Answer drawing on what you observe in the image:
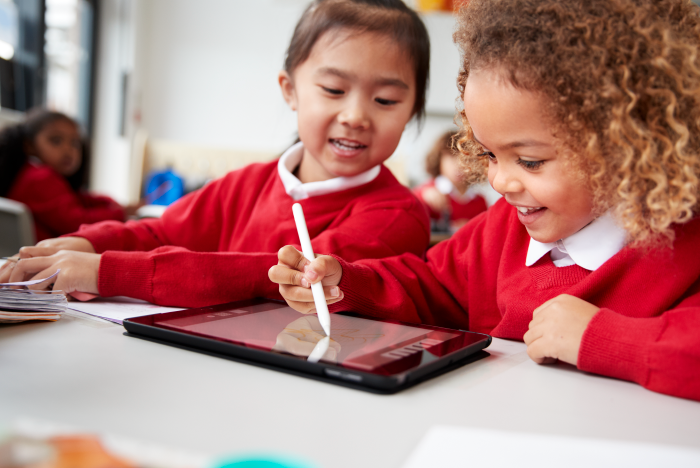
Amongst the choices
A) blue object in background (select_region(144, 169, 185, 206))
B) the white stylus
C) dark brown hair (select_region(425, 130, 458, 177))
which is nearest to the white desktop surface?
the white stylus

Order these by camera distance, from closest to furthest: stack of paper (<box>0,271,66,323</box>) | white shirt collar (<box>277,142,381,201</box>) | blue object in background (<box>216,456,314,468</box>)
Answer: blue object in background (<box>216,456,314,468</box>)
stack of paper (<box>0,271,66,323</box>)
white shirt collar (<box>277,142,381,201</box>)

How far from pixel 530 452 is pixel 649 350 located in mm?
218

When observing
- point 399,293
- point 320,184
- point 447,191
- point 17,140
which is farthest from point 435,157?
point 399,293

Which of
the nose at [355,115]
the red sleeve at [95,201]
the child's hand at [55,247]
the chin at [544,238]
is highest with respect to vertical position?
the nose at [355,115]

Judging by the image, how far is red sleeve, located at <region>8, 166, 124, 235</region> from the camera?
2.55 m

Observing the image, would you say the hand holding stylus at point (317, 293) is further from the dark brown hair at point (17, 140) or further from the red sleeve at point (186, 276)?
the dark brown hair at point (17, 140)

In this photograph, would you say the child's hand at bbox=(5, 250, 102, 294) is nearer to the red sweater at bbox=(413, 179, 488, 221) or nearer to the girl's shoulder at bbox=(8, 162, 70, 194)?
the girl's shoulder at bbox=(8, 162, 70, 194)

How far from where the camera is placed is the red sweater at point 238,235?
0.77 m

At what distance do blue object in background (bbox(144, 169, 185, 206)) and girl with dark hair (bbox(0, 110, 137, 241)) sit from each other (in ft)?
0.57

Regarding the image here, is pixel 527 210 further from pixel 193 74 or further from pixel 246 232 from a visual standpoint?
pixel 193 74

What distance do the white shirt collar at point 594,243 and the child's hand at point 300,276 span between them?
0.92 ft

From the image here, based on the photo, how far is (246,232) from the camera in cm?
107

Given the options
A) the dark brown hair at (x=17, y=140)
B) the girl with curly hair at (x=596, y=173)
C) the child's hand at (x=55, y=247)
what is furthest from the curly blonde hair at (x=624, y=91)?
the dark brown hair at (x=17, y=140)

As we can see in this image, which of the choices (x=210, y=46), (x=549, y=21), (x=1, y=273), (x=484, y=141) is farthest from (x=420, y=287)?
(x=210, y=46)
